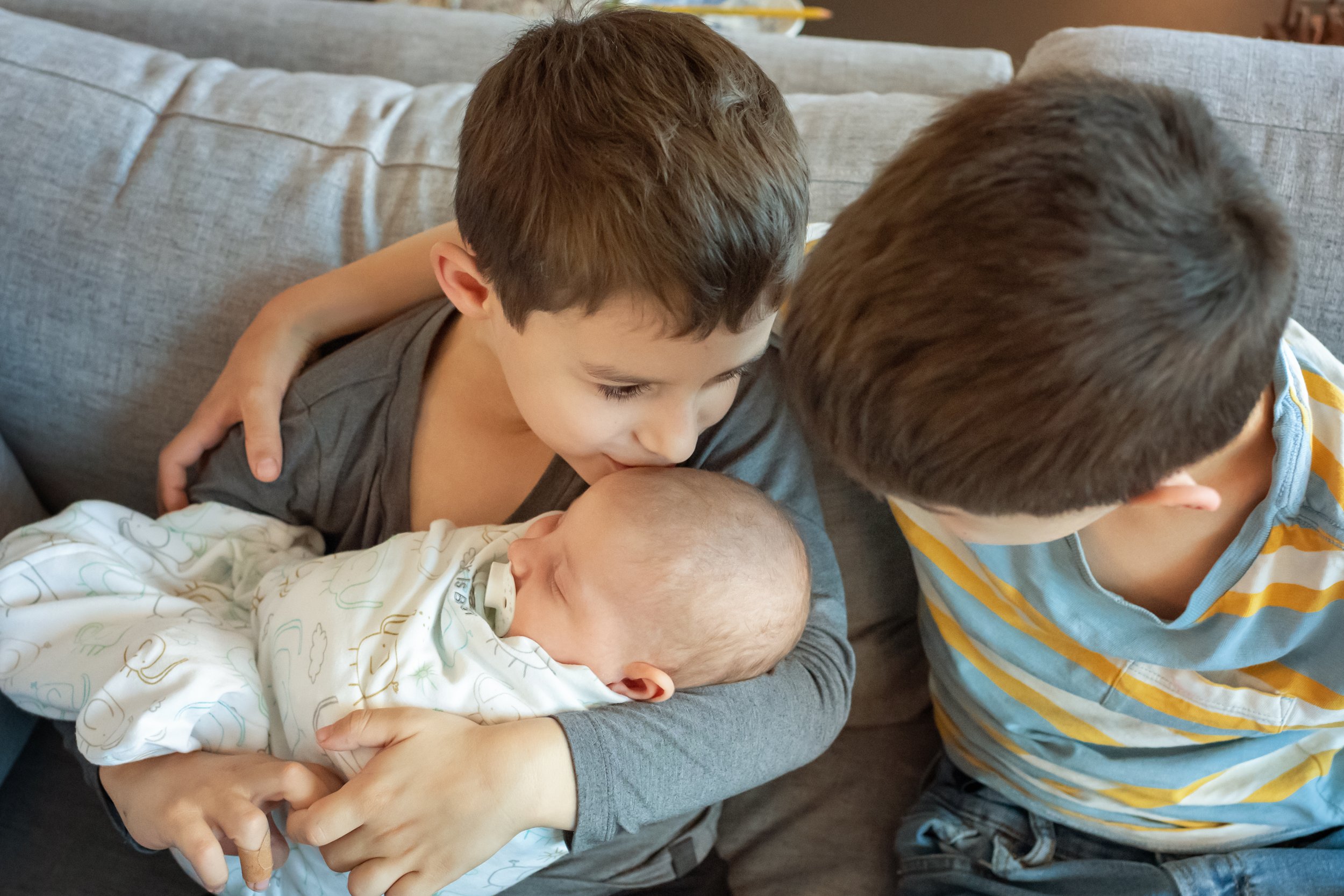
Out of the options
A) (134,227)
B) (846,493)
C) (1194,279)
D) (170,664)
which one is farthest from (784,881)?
(134,227)

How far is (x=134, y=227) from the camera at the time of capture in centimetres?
115

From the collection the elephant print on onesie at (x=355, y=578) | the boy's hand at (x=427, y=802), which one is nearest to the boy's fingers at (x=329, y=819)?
the boy's hand at (x=427, y=802)

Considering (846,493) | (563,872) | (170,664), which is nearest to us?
(170,664)

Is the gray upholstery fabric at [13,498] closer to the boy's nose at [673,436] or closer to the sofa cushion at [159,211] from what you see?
the sofa cushion at [159,211]

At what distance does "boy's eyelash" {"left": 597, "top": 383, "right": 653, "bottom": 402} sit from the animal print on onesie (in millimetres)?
228

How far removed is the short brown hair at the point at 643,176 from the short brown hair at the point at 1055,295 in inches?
5.7

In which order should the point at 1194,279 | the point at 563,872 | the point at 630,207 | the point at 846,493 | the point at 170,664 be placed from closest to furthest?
the point at 1194,279 → the point at 630,207 → the point at 170,664 → the point at 563,872 → the point at 846,493

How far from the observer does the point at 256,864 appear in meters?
0.80

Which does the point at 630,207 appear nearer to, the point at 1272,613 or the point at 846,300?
the point at 846,300

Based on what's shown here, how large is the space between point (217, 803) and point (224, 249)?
2.20 ft

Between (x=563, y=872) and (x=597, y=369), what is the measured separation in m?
0.56

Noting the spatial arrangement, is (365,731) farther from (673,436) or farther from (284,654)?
(673,436)

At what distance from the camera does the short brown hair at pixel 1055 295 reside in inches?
20.5

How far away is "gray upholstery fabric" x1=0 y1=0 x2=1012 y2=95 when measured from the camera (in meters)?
1.39
